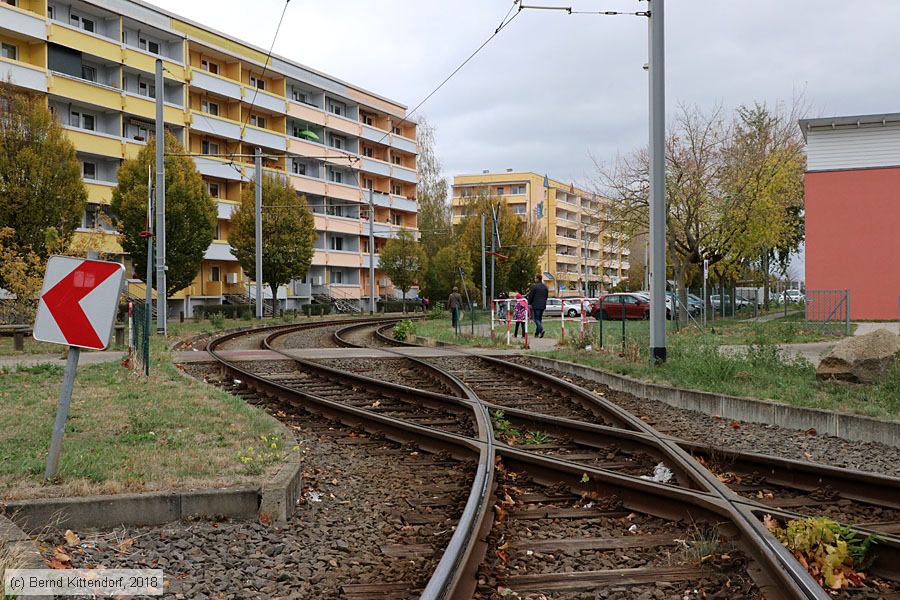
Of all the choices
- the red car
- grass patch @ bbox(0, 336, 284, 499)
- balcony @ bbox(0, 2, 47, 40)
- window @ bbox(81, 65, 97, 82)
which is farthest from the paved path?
window @ bbox(81, 65, 97, 82)

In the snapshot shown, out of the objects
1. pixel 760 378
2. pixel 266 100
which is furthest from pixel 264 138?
pixel 760 378

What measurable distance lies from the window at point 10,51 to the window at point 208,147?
13812 millimetres

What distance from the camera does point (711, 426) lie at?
32.1ft

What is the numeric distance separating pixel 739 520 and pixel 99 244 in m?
26.2

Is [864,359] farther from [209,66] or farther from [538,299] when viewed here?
[209,66]

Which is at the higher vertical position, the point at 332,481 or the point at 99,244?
the point at 99,244

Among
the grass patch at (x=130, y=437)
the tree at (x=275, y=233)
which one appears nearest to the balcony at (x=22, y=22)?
the tree at (x=275, y=233)

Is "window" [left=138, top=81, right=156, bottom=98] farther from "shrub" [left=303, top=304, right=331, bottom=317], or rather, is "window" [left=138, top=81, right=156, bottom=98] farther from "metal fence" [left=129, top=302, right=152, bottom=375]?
"metal fence" [left=129, top=302, right=152, bottom=375]

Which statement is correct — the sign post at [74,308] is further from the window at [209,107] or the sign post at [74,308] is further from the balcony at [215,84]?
the window at [209,107]

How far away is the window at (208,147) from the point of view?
55.4 m

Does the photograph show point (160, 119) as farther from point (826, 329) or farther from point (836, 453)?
point (836, 453)

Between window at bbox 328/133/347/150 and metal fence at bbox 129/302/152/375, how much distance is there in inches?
2173

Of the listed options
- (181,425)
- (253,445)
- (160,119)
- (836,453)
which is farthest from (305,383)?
(160,119)

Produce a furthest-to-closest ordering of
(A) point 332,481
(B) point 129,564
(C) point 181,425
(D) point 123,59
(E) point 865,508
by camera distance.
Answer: (D) point 123,59 → (C) point 181,425 → (A) point 332,481 → (E) point 865,508 → (B) point 129,564
